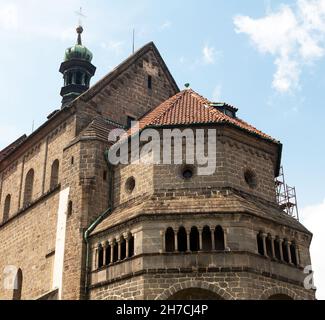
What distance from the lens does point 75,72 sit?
1668 inches

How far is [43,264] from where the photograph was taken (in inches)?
1119

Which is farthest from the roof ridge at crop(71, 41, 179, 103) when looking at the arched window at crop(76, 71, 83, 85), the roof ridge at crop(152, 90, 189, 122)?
the arched window at crop(76, 71, 83, 85)

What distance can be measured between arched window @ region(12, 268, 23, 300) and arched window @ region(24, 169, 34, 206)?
165 inches

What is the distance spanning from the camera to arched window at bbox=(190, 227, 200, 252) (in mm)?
22859

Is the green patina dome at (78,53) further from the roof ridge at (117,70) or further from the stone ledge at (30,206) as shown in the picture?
the stone ledge at (30,206)

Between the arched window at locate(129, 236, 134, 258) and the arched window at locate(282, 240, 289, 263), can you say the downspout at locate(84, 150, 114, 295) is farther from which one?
the arched window at locate(282, 240, 289, 263)

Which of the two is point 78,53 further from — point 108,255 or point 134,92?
point 108,255

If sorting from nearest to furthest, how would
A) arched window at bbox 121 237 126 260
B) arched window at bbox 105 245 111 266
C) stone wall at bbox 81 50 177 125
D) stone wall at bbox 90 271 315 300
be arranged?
1. stone wall at bbox 90 271 315 300
2. arched window at bbox 121 237 126 260
3. arched window at bbox 105 245 111 266
4. stone wall at bbox 81 50 177 125

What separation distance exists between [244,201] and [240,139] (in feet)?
11.8

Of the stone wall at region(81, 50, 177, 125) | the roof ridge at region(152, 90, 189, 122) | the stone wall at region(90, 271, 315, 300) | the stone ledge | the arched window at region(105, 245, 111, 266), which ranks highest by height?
the stone wall at region(81, 50, 177, 125)
